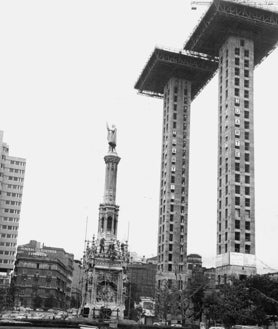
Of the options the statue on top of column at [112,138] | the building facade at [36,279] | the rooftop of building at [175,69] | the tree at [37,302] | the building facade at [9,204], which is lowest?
the tree at [37,302]

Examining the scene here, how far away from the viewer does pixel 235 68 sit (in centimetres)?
13450

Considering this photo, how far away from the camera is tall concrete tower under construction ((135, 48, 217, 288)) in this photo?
484ft

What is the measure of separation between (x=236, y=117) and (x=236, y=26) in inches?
1018

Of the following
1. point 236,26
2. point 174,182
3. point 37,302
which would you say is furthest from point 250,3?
point 37,302

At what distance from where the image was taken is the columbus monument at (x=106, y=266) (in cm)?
11456

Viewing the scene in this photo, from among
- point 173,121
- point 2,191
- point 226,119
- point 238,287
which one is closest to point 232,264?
point 238,287

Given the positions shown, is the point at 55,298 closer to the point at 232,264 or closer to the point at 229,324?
the point at 232,264

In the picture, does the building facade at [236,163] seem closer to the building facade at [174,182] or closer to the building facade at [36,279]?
the building facade at [174,182]

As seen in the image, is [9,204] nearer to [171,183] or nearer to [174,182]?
[171,183]

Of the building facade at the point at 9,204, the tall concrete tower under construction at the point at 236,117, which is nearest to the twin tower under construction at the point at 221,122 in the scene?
the tall concrete tower under construction at the point at 236,117

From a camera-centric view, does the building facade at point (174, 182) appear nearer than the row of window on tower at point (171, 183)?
Yes

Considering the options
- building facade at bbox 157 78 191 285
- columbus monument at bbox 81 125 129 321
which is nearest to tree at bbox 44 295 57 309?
building facade at bbox 157 78 191 285

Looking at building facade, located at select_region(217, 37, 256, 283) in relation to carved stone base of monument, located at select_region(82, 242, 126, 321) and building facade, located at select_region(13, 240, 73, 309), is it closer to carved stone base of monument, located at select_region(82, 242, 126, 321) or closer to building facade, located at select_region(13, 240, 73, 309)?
carved stone base of monument, located at select_region(82, 242, 126, 321)

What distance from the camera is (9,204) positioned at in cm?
16200
